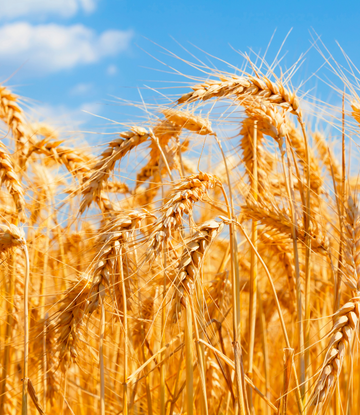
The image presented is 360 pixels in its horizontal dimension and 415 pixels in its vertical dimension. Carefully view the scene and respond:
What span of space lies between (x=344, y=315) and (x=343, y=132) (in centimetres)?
79

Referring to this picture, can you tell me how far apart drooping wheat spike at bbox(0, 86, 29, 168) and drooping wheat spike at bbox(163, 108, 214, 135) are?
1145 mm

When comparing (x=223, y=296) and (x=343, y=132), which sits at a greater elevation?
(x=343, y=132)

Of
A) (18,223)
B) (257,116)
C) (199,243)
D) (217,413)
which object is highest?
(257,116)

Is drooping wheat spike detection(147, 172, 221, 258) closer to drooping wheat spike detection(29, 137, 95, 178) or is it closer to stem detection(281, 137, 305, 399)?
stem detection(281, 137, 305, 399)

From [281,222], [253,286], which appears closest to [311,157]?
[281,222]

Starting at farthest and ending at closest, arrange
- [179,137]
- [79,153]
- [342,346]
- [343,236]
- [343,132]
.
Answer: [79,153] → [179,137] → [343,132] → [343,236] → [342,346]

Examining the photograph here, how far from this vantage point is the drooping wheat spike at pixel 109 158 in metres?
1.85

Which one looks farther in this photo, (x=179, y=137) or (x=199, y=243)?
(x=179, y=137)

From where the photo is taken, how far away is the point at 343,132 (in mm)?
1758

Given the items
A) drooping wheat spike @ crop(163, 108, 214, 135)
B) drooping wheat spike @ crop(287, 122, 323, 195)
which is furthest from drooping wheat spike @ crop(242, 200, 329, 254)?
drooping wheat spike @ crop(287, 122, 323, 195)

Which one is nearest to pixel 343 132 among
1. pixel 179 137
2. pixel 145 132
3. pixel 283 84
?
pixel 283 84

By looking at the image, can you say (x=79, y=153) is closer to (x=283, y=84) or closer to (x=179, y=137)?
(x=179, y=137)

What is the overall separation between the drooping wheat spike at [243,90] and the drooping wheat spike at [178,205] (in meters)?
0.36

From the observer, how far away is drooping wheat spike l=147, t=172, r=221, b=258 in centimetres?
131
